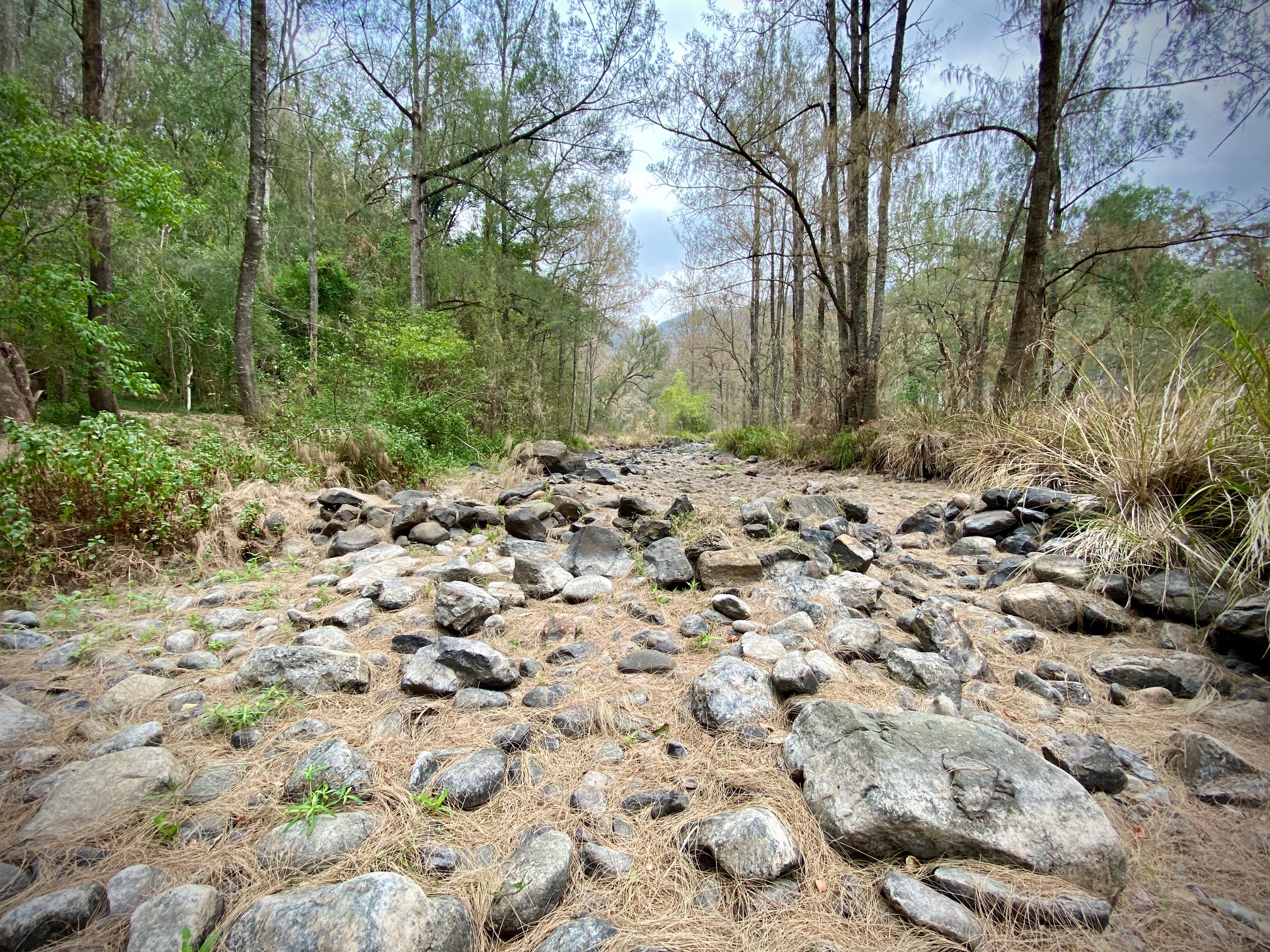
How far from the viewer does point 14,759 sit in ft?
4.53

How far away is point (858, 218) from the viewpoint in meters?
7.09

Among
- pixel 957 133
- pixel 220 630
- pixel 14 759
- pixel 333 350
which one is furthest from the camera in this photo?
pixel 333 350

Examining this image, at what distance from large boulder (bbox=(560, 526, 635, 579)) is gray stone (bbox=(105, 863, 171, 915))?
208 cm

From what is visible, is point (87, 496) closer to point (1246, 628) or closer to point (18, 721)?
point (18, 721)

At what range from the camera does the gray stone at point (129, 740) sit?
4.69 feet

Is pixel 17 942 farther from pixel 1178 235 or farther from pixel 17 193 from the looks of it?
pixel 1178 235

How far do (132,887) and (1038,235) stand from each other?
7.65 meters

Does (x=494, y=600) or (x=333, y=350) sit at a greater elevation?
(x=333, y=350)

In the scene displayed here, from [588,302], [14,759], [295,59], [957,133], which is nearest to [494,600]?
[14,759]

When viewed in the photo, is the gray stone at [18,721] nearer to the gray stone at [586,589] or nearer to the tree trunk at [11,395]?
the gray stone at [586,589]

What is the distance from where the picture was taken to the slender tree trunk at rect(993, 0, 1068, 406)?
5207mm

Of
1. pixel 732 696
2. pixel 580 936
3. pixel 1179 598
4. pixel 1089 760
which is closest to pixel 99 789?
pixel 580 936

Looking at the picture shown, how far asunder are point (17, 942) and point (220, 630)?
152 centimetres

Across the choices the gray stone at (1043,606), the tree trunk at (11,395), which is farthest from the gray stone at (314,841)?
the tree trunk at (11,395)
